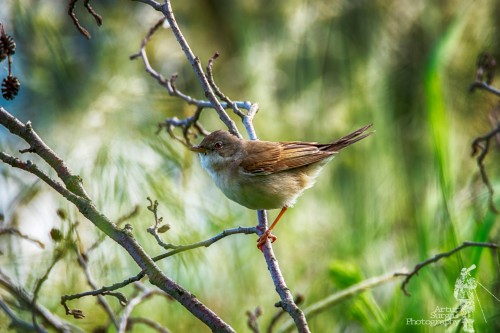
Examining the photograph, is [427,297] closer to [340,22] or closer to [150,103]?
[150,103]

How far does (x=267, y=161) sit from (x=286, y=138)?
743mm

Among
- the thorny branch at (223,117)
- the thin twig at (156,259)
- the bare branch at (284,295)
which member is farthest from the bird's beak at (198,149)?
the thin twig at (156,259)

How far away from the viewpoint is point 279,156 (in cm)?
312

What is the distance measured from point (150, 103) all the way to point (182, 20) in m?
1.39

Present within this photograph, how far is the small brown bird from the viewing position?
2.98 meters

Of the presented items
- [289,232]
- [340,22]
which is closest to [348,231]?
[289,232]

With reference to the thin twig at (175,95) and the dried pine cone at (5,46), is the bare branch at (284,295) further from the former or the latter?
the dried pine cone at (5,46)

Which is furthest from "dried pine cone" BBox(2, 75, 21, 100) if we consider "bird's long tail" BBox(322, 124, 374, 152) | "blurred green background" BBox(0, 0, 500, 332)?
"bird's long tail" BBox(322, 124, 374, 152)

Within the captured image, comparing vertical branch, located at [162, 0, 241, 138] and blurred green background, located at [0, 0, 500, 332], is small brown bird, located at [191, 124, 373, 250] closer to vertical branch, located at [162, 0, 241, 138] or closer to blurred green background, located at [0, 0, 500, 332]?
blurred green background, located at [0, 0, 500, 332]

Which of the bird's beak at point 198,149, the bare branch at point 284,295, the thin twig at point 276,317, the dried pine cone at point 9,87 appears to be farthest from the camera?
the bird's beak at point 198,149

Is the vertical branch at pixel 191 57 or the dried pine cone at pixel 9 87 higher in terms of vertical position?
the vertical branch at pixel 191 57

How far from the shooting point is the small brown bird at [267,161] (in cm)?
298

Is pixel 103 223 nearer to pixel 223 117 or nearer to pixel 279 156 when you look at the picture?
pixel 223 117

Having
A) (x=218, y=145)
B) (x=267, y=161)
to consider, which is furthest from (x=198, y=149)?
(x=267, y=161)
